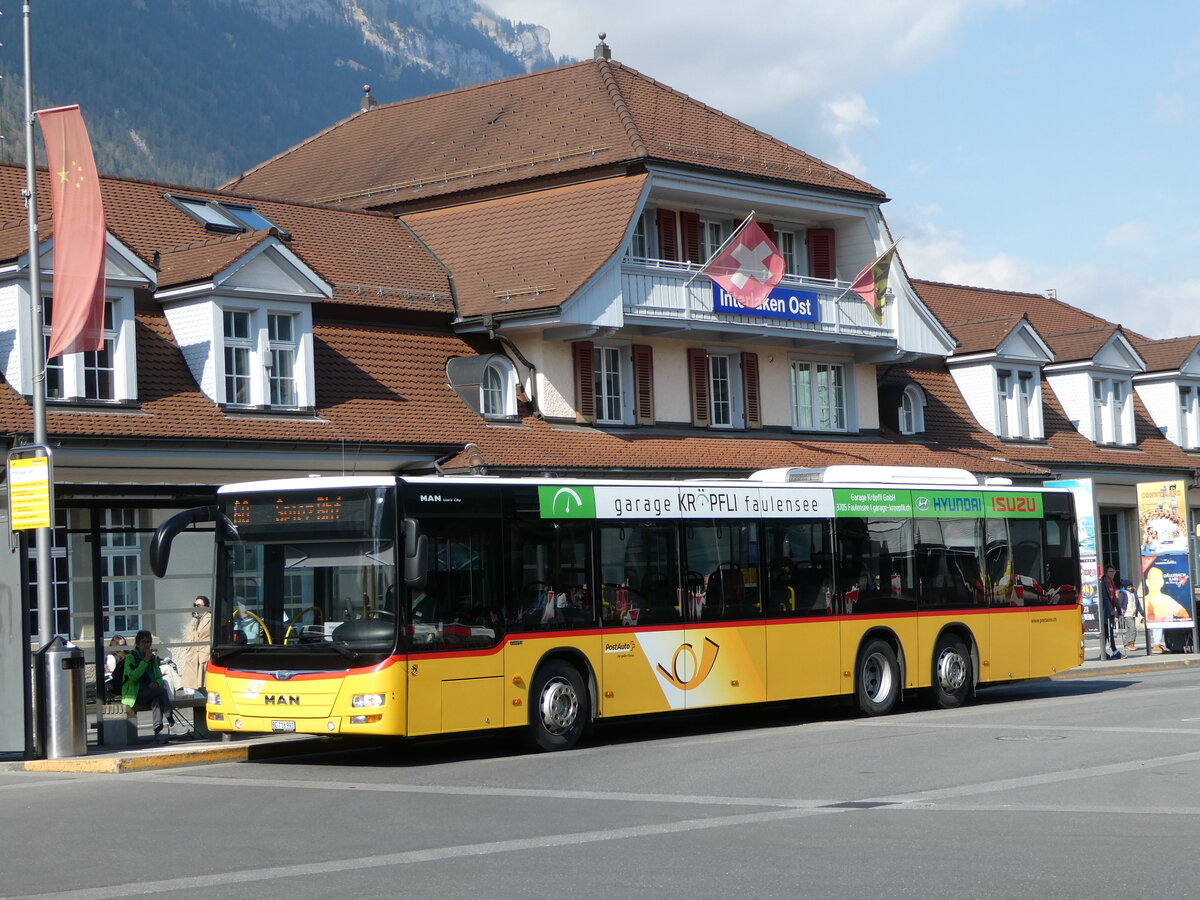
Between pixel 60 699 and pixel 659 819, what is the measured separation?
8.47 meters

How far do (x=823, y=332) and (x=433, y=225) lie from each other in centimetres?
803

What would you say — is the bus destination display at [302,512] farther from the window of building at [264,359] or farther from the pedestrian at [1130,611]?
the pedestrian at [1130,611]

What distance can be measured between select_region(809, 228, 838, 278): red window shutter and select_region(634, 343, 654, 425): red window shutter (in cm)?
570

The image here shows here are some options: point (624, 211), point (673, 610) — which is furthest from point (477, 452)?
point (673, 610)

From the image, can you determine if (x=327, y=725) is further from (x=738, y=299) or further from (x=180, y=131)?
(x=180, y=131)

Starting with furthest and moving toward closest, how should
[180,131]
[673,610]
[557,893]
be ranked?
[180,131] → [673,610] → [557,893]

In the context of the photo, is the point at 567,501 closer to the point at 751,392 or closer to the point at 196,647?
the point at 196,647

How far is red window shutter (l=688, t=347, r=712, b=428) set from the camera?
34531 mm

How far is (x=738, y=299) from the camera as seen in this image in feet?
111

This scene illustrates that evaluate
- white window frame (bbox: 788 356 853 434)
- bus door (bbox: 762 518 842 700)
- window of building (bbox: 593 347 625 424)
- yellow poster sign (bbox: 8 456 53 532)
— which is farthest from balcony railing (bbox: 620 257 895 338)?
yellow poster sign (bbox: 8 456 53 532)

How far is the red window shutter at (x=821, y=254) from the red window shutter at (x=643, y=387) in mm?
5702

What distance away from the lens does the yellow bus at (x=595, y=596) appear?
17.4 meters

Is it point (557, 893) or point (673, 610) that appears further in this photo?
point (673, 610)

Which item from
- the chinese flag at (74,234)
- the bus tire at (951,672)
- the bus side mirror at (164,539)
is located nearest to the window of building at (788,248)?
the bus tire at (951,672)
